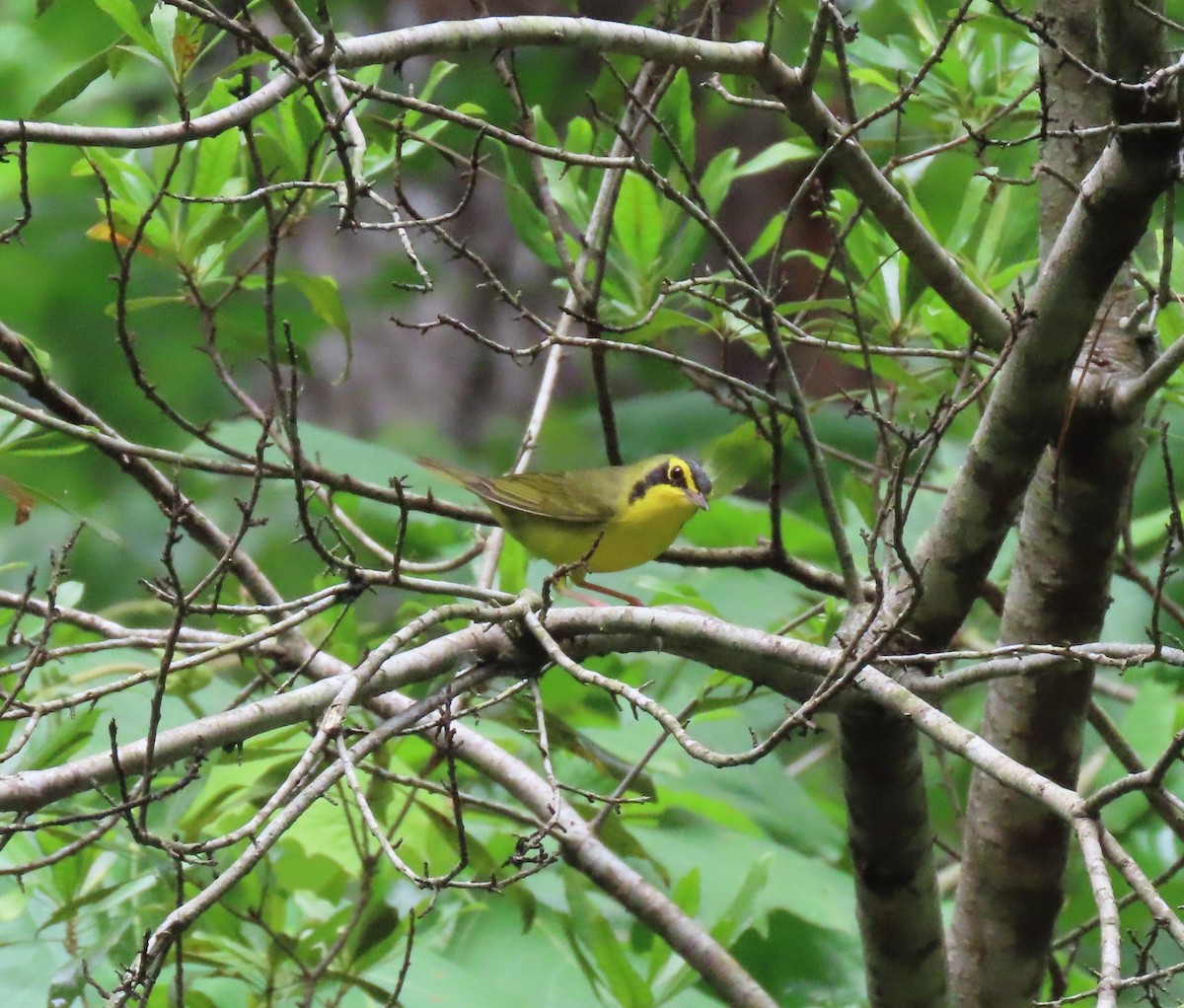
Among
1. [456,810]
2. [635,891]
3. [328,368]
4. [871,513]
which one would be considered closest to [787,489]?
[328,368]

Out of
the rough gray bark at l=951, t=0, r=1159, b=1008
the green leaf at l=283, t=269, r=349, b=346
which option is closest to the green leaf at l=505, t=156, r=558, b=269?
the green leaf at l=283, t=269, r=349, b=346

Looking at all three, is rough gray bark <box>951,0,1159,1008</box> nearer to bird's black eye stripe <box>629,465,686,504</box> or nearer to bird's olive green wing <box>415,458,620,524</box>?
bird's olive green wing <box>415,458,620,524</box>

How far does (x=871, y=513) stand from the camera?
288 centimetres

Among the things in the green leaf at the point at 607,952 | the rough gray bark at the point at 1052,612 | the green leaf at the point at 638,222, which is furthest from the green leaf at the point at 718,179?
the green leaf at the point at 607,952

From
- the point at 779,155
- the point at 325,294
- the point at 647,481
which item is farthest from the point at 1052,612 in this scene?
the point at 647,481

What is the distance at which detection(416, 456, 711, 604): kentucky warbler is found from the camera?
3.62 metres

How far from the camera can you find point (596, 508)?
3877 millimetres

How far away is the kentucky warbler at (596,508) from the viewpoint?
11.9 feet

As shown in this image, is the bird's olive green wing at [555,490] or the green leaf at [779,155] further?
the bird's olive green wing at [555,490]

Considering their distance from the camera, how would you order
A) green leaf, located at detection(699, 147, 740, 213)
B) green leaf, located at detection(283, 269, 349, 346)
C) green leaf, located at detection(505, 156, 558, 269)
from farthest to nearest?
green leaf, located at detection(699, 147, 740, 213), green leaf, located at detection(505, 156, 558, 269), green leaf, located at detection(283, 269, 349, 346)

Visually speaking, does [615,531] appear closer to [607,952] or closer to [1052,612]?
[607,952]

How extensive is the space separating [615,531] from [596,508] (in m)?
0.13

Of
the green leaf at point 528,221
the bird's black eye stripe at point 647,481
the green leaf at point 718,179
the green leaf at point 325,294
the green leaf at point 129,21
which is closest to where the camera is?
the green leaf at point 129,21

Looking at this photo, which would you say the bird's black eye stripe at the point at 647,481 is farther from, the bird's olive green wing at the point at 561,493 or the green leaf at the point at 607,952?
the green leaf at the point at 607,952
